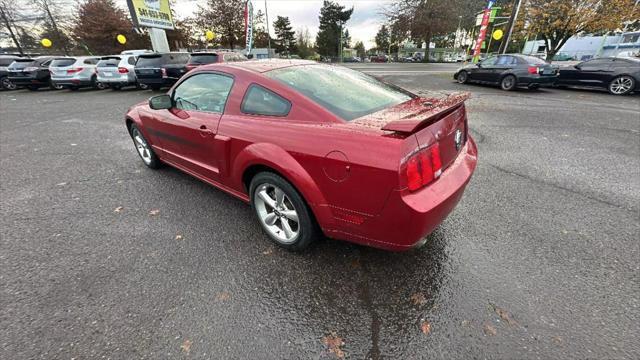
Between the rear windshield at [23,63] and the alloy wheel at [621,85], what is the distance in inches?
959

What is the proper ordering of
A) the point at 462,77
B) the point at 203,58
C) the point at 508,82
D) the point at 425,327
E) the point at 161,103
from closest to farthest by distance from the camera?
the point at 425,327 → the point at 161,103 → the point at 203,58 → the point at 508,82 → the point at 462,77

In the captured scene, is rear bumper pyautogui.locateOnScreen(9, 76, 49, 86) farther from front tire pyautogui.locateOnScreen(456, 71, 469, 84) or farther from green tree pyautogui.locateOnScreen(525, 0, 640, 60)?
green tree pyautogui.locateOnScreen(525, 0, 640, 60)

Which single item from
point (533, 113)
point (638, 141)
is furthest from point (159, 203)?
point (533, 113)

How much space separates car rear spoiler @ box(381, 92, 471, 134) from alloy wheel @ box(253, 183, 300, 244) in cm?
100

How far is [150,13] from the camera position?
48.7 ft

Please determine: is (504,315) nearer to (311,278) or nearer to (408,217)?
(408,217)

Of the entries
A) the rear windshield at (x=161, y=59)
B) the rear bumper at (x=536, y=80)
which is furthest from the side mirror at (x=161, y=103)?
the rear bumper at (x=536, y=80)

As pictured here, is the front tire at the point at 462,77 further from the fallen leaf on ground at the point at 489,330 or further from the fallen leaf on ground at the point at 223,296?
the fallen leaf on ground at the point at 223,296

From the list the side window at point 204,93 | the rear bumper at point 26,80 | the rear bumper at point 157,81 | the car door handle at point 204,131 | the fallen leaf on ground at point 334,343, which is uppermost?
the side window at point 204,93

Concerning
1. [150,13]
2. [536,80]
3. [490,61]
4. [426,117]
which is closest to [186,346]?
[426,117]

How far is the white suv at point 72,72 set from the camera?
40.7ft

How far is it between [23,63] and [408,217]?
1996 cm

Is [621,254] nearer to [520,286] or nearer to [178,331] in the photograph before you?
[520,286]

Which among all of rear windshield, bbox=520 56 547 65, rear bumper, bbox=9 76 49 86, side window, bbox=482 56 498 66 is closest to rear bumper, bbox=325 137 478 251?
rear windshield, bbox=520 56 547 65
